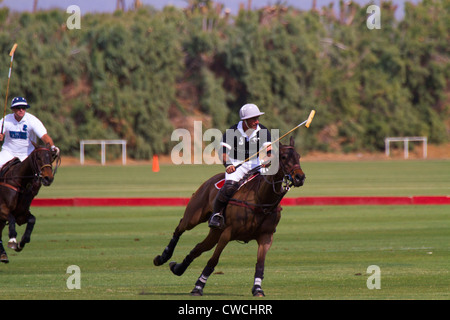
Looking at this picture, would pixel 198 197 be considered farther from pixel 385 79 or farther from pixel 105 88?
pixel 385 79

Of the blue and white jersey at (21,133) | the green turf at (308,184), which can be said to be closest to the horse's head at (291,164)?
the blue and white jersey at (21,133)

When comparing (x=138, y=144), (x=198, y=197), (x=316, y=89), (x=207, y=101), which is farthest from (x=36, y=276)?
(x=316, y=89)

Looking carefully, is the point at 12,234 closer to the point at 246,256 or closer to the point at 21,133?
the point at 21,133

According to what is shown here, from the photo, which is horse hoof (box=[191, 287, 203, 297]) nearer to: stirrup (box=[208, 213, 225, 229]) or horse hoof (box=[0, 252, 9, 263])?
stirrup (box=[208, 213, 225, 229])

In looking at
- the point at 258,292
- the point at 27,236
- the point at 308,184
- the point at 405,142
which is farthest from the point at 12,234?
the point at 405,142

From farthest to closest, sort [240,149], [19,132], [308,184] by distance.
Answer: [308,184] → [19,132] → [240,149]

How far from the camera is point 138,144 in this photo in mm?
58906

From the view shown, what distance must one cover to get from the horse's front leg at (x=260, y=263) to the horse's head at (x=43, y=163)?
13.0 feet

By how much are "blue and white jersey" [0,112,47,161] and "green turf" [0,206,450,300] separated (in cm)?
167

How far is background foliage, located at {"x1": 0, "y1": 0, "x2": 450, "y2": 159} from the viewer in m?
58.9

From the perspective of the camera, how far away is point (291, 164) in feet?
32.8

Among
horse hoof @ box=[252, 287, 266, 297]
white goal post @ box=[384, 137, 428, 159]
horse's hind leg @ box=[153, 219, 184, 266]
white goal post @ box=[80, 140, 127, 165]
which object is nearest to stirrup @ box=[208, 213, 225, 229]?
horse hoof @ box=[252, 287, 266, 297]

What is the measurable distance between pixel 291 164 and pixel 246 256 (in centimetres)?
499

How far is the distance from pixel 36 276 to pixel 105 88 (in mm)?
47955
